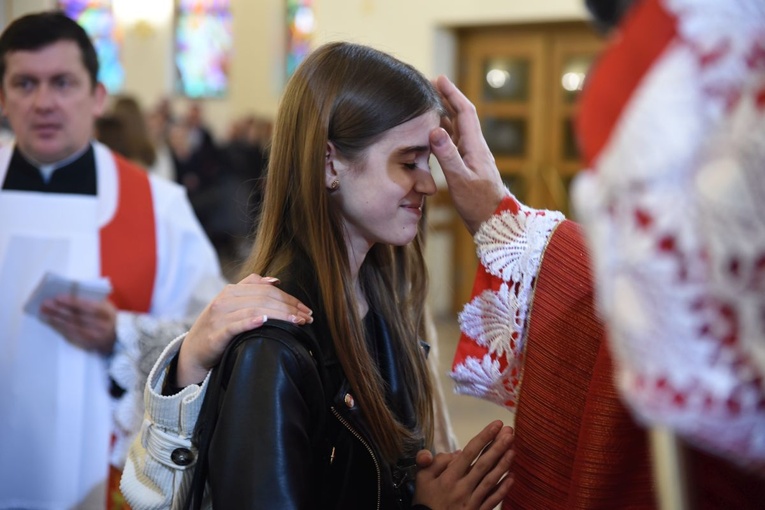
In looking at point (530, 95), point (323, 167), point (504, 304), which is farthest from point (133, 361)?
Result: point (530, 95)

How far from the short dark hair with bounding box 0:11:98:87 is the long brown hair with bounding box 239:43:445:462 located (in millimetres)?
1056

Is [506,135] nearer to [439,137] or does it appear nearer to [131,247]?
[131,247]

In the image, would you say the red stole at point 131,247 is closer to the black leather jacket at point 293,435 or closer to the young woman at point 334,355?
the young woman at point 334,355

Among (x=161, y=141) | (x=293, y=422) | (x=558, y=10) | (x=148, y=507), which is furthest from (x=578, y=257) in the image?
(x=161, y=141)

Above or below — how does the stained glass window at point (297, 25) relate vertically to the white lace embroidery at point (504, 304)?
above

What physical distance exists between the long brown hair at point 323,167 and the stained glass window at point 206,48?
12123mm

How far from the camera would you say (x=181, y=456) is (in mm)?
1406

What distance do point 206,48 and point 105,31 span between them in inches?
68.0

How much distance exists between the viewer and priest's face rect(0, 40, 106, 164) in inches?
91.8

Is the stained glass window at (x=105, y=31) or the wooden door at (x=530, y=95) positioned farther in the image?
the stained glass window at (x=105, y=31)

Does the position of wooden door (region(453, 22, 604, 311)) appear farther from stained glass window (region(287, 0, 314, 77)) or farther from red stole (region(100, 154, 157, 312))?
red stole (region(100, 154, 157, 312))

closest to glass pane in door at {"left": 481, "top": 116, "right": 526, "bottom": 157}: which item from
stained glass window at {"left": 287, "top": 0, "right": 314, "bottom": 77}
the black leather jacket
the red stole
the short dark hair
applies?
stained glass window at {"left": 287, "top": 0, "right": 314, "bottom": 77}

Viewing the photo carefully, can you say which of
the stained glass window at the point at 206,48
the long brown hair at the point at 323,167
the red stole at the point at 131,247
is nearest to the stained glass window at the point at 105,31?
the stained glass window at the point at 206,48

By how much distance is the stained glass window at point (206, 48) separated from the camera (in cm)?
1334
